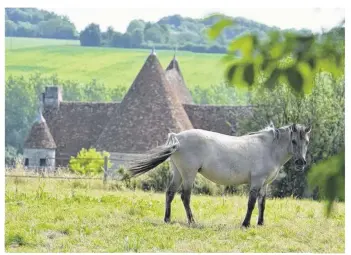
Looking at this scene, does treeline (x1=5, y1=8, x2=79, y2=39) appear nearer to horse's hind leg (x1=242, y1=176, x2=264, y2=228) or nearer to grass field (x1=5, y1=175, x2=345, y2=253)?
grass field (x1=5, y1=175, x2=345, y2=253)

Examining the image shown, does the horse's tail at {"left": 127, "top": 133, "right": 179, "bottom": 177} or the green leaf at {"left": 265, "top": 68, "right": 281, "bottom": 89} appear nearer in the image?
the green leaf at {"left": 265, "top": 68, "right": 281, "bottom": 89}

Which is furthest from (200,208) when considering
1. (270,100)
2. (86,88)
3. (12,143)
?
(86,88)

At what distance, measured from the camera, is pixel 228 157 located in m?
12.7

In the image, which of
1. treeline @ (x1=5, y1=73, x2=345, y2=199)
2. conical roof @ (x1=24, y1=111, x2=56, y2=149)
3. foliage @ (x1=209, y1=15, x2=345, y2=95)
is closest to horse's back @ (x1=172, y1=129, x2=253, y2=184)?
treeline @ (x1=5, y1=73, x2=345, y2=199)

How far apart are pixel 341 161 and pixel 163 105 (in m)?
41.3

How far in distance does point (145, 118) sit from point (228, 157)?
103 ft

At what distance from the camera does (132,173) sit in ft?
40.8

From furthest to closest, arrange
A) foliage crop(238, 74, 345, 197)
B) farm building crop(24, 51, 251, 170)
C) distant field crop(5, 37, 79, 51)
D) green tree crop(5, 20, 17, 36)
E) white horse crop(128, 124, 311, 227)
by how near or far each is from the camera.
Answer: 1. distant field crop(5, 37, 79, 51)
2. green tree crop(5, 20, 17, 36)
3. farm building crop(24, 51, 251, 170)
4. foliage crop(238, 74, 345, 197)
5. white horse crop(128, 124, 311, 227)

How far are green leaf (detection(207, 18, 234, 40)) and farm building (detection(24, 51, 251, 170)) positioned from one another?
34.7 meters

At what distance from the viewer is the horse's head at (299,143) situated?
12.8m

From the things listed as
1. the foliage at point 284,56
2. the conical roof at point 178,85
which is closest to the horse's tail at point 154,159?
the foliage at point 284,56

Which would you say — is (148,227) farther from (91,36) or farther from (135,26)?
(91,36)

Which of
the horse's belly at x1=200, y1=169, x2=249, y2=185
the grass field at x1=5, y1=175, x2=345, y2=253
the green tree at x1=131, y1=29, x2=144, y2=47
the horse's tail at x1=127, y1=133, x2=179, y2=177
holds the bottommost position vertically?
the grass field at x1=5, y1=175, x2=345, y2=253

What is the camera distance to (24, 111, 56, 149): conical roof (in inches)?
1874
